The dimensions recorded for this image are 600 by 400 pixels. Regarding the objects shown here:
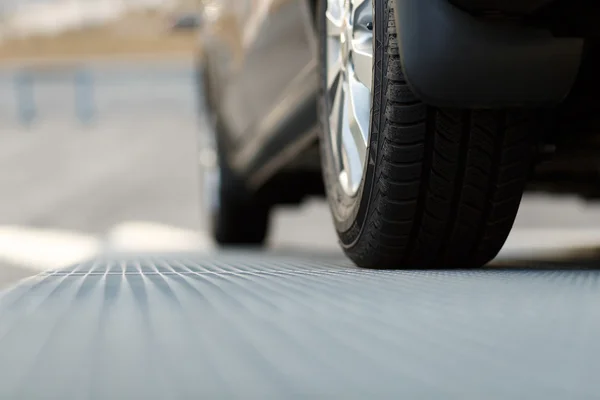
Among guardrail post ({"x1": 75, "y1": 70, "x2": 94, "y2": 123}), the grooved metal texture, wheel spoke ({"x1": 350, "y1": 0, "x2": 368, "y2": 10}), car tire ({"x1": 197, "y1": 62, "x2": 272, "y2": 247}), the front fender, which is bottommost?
the grooved metal texture

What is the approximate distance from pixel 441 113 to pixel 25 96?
993cm

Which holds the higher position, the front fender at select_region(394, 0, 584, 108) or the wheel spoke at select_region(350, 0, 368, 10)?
the wheel spoke at select_region(350, 0, 368, 10)

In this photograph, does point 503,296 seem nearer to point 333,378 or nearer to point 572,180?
point 333,378

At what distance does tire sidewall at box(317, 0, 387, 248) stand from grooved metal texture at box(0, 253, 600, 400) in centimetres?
25

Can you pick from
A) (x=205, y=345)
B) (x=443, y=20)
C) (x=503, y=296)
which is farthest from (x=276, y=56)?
(x=205, y=345)

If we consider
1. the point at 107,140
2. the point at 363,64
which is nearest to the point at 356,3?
the point at 363,64

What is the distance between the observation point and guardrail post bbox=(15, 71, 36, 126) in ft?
34.6

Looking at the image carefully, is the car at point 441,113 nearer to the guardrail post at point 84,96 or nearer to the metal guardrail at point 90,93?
the metal guardrail at point 90,93

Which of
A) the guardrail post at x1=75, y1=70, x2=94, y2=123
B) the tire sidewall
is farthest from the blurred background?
the tire sidewall

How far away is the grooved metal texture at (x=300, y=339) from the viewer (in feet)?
2.28

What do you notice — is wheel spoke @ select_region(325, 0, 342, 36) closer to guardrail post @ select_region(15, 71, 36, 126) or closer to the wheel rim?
the wheel rim

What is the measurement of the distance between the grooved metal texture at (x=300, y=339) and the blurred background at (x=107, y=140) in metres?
2.88

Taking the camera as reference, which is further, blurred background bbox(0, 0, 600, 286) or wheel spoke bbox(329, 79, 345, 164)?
blurred background bbox(0, 0, 600, 286)

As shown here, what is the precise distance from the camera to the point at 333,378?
0.72 metres
